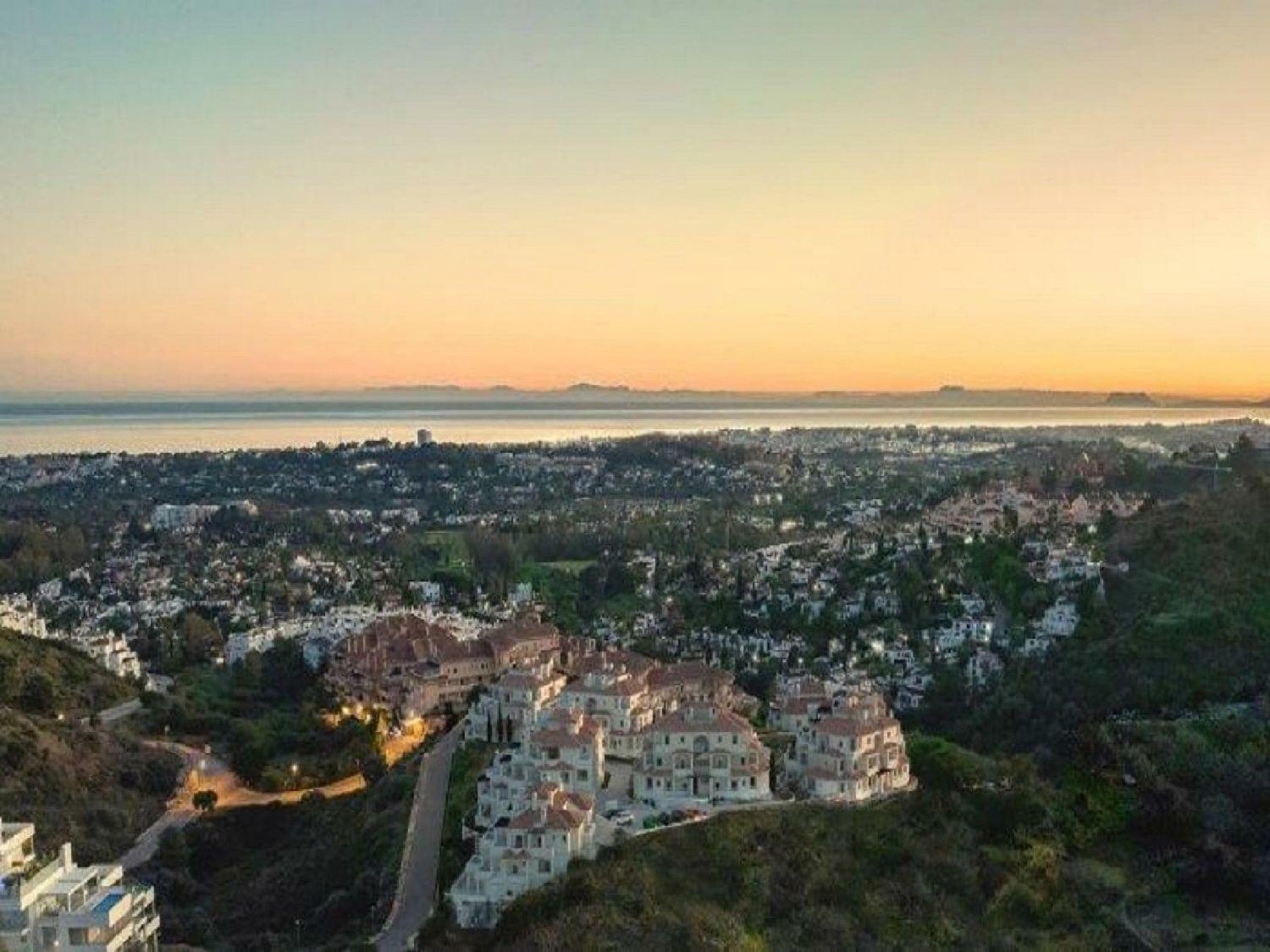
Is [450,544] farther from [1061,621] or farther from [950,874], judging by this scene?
[950,874]

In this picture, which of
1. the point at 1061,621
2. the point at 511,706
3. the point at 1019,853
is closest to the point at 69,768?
the point at 511,706

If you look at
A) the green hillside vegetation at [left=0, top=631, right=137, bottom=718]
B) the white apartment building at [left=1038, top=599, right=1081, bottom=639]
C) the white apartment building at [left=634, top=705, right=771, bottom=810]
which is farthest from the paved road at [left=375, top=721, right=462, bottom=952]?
the white apartment building at [left=1038, top=599, right=1081, bottom=639]

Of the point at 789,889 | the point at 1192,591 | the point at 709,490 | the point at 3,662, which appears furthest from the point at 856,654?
the point at 709,490

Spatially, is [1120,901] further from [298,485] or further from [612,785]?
[298,485]

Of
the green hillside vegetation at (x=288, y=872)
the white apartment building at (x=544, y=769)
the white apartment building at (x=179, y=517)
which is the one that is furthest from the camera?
the white apartment building at (x=179, y=517)

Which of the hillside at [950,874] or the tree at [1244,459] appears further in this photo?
the tree at [1244,459]

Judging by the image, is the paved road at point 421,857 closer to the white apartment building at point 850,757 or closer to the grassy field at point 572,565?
the white apartment building at point 850,757

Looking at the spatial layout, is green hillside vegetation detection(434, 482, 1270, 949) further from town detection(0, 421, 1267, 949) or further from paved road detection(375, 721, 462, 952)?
paved road detection(375, 721, 462, 952)

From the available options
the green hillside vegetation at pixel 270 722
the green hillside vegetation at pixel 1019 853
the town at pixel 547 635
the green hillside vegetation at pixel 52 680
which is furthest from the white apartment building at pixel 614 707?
the green hillside vegetation at pixel 52 680
